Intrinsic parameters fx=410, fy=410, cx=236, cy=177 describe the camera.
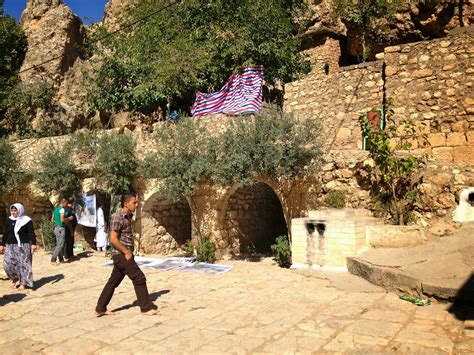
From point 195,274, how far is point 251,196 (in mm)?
4069

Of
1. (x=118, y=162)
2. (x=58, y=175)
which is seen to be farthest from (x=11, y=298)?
(x=58, y=175)

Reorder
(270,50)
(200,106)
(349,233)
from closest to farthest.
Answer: (349,233) → (200,106) → (270,50)

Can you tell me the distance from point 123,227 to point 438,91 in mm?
7050

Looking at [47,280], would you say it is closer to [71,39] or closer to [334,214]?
[334,214]

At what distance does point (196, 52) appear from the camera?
14.8 metres

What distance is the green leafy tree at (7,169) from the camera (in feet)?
41.4

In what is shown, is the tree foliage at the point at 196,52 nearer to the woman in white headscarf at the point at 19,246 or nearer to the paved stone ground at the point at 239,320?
the woman in white headscarf at the point at 19,246

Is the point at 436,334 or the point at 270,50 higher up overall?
the point at 270,50

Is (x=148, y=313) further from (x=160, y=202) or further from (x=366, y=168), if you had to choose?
(x=160, y=202)

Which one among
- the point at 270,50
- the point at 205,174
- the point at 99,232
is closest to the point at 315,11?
the point at 270,50

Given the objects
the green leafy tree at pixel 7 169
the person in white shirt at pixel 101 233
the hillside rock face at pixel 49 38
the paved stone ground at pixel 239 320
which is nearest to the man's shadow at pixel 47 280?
the paved stone ground at pixel 239 320

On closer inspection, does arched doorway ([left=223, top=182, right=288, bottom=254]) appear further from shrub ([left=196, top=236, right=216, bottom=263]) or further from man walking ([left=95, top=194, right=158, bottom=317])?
man walking ([left=95, top=194, right=158, bottom=317])

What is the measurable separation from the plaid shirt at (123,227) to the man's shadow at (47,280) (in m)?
3.27

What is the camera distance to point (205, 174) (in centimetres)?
961
